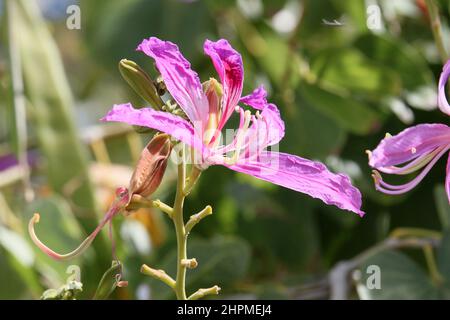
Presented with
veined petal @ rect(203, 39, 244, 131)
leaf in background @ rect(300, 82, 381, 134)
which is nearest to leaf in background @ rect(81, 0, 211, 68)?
leaf in background @ rect(300, 82, 381, 134)

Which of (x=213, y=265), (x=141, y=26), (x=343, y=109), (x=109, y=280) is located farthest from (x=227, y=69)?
(x=141, y=26)

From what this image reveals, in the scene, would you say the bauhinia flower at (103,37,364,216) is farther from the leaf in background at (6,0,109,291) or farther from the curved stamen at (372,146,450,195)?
the leaf in background at (6,0,109,291)

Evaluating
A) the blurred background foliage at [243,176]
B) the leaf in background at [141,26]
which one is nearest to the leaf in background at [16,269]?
the blurred background foliage at [243,176]

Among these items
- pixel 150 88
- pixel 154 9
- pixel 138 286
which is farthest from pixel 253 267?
pixel 150 88

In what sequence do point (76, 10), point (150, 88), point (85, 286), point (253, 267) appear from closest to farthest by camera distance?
1. point (150, 88)
2. point (76, 10)
3. point (85, 286)
4. point (253, 267)

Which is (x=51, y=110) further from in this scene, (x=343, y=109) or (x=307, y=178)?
(x=307, y=178)

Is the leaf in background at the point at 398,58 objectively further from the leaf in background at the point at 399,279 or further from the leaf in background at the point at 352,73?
the leaf in background at the point at 399,279
